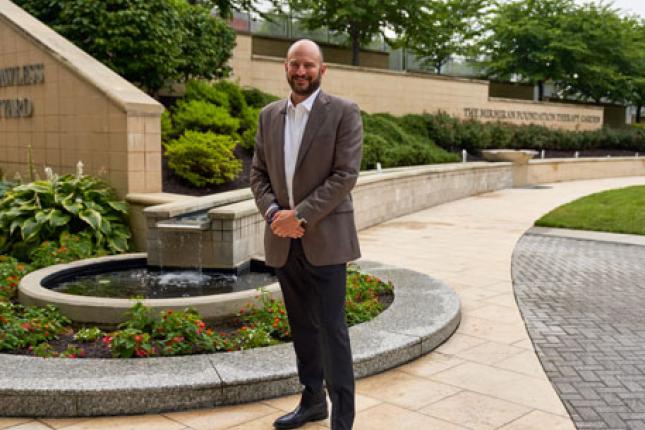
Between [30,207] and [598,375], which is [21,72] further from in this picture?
[598,375]

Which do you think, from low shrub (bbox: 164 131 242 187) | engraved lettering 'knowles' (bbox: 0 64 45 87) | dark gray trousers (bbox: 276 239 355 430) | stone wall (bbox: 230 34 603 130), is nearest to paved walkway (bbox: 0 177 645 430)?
dark gray trousers (bbox: 276 239 355 430)

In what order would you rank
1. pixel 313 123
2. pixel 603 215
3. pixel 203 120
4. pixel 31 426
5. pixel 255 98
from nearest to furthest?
pixel 313 123 → pixel 31 426 → pixel 203 120 → pixel 603 215 → pixel 255 98

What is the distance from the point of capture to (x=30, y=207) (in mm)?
8883

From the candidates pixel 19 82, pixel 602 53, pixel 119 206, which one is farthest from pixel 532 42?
pixel 119 206

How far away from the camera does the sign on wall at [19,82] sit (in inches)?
423

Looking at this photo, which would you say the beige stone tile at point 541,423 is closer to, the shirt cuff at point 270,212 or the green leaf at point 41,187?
the shirt cuff at point 270,212

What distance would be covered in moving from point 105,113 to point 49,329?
4721 millimetres

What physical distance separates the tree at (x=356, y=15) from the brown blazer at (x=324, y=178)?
68.3ft

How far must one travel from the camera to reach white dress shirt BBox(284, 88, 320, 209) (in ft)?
12.8

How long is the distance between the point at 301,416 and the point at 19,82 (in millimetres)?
9013

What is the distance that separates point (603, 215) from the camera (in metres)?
14.2

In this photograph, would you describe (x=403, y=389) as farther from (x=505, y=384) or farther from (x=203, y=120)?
(x=203, y=120)

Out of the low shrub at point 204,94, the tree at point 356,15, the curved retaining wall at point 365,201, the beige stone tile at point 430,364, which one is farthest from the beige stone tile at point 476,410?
the tree at point 356,15

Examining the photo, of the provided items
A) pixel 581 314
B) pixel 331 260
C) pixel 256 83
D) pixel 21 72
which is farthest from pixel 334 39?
pixel 331 260
